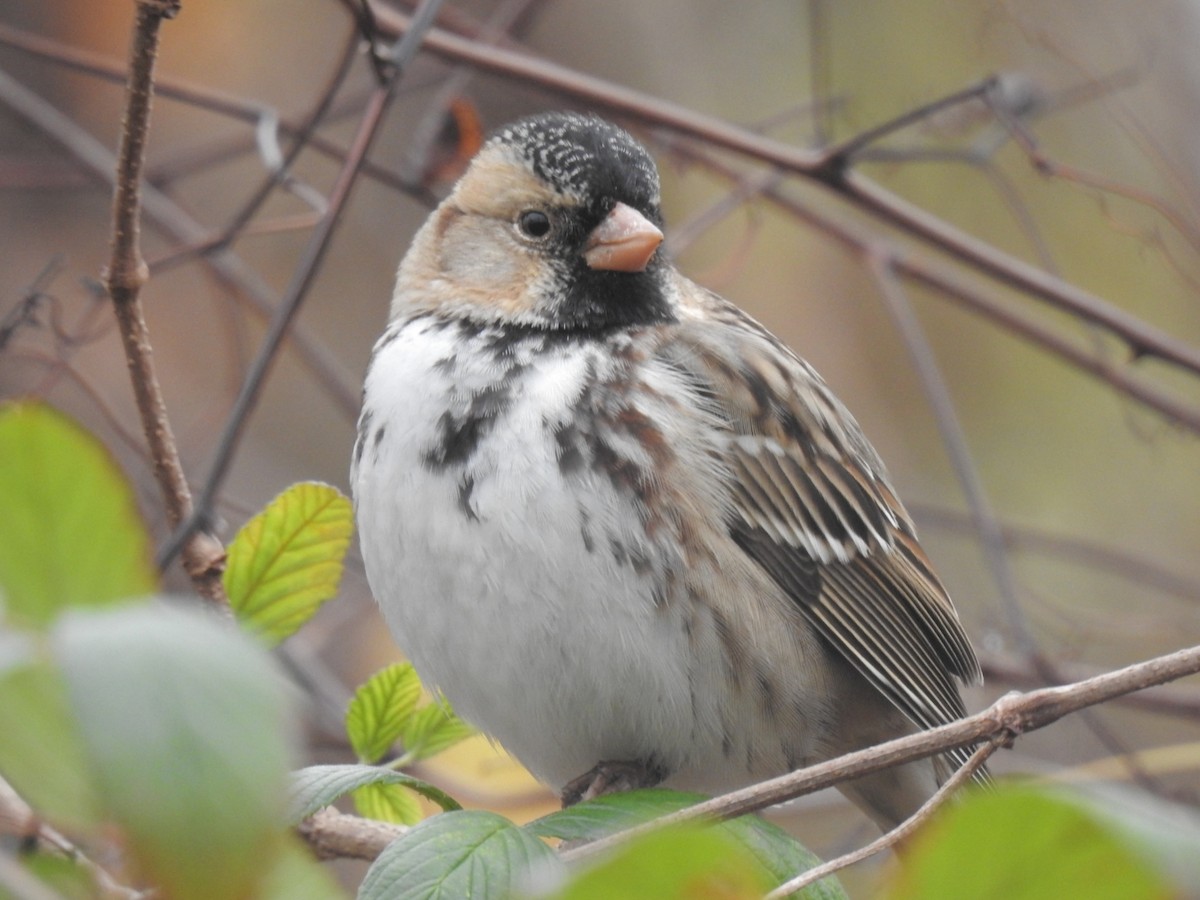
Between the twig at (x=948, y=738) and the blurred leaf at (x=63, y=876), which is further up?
the blurred leaf at (x=63, y=876)

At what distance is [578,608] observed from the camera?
171cm

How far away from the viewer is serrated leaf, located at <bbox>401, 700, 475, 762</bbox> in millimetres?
1539

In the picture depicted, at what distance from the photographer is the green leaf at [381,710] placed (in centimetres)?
146

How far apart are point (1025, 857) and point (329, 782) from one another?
82cm

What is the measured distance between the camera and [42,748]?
48cm

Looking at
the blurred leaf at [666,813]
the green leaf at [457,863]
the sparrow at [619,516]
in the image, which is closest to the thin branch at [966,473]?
the sparrow at [619,516]

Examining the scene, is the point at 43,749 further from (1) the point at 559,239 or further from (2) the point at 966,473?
(2) the point at 966,473

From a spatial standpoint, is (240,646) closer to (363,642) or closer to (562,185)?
(562,185)

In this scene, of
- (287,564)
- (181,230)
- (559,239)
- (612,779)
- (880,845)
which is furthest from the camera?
(181,230)

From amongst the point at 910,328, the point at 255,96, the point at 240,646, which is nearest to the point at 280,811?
the point at 240,646

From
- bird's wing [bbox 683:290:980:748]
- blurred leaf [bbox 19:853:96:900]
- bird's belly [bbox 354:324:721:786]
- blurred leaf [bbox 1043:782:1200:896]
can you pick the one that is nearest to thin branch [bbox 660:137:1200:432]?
bird's wing [bbox 683:290:980:748]

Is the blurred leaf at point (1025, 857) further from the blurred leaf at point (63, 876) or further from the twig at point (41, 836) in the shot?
the blurred leaf at point (63, 876)

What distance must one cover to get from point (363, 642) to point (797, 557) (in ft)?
6.23

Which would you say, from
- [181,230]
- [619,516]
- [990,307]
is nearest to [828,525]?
[619,516]
